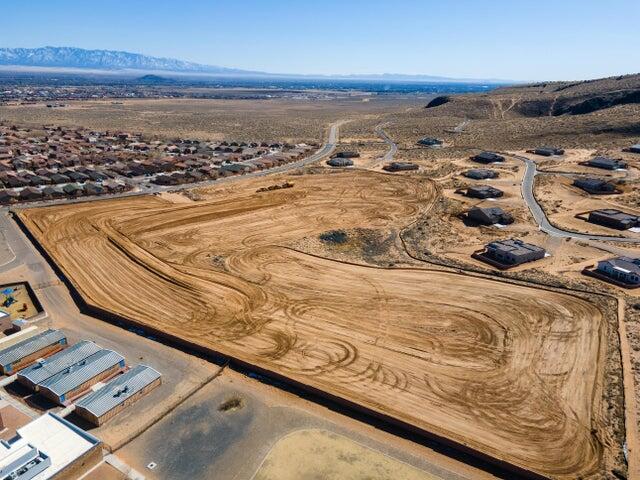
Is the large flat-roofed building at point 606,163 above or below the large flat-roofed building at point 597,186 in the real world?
above

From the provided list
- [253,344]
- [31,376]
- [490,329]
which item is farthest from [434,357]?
[31,376]

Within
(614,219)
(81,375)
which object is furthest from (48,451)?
(614,219)

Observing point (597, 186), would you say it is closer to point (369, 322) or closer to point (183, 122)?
point (369, 322)

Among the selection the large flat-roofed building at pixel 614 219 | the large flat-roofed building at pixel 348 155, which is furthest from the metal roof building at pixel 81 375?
the large flat-roofed building at pixel 348 155

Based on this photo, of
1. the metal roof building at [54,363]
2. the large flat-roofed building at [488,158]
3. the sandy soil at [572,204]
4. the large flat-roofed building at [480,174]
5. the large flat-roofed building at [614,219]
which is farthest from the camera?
the large flat-roofed building at [488,158]

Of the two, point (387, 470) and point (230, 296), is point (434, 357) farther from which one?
point (230, 296)

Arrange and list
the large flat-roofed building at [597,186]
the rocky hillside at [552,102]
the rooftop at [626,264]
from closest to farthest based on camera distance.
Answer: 1. the rooftop at [626,264]
2. the large flat-roofed building at [597,186]
3. the rocky hillside at [552,102]

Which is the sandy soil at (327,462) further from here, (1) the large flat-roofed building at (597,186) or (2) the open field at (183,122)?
(2) the open field at (183,122)

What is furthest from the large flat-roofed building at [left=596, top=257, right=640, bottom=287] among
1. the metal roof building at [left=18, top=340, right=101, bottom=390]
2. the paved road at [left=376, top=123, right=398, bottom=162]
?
the paved road at [left=376, top=123, right=398, bottom=162]
